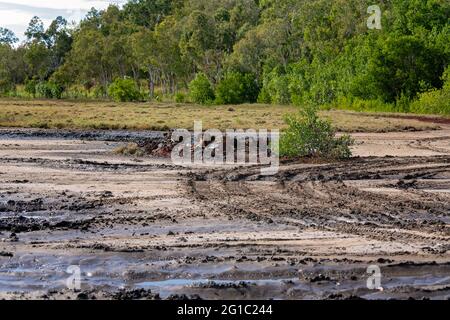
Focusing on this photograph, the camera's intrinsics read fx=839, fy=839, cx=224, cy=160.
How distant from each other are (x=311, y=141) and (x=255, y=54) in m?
49.3

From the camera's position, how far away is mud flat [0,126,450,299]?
951cm

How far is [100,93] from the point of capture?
8262cm

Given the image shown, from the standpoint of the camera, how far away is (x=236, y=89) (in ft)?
218

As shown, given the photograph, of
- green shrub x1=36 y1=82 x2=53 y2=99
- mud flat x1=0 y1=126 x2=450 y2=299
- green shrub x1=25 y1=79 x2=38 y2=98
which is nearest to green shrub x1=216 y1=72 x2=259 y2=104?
green shrub x1=36 y1=82 x2=53 y2=99

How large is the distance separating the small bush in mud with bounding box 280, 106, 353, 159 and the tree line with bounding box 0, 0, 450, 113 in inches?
905

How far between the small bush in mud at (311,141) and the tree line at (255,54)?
23.0 metres

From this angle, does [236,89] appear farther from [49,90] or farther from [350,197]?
[350,197]

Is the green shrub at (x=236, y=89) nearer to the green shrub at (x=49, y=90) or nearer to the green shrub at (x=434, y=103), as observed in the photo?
the green shrub at (x=49, y=90)

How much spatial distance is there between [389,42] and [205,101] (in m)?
21.7

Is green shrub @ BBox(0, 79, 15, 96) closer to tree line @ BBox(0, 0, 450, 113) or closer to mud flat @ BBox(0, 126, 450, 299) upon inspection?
tree line @ BBox(0, 0, 450, 113)

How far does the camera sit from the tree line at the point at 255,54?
49625mm

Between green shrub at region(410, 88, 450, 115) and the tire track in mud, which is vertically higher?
green shrub at region(410, 88, 450, 115)

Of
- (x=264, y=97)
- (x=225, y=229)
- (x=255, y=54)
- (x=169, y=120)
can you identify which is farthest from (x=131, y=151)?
(x=255, y=54)
